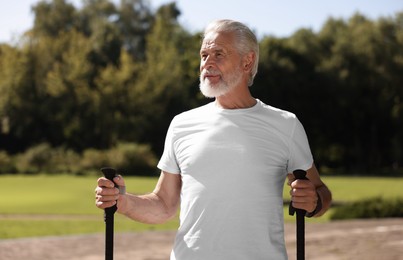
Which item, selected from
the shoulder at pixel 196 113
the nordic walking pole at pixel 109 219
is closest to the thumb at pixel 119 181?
the nordic walking pole at pixel 109 219

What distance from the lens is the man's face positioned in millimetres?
3109

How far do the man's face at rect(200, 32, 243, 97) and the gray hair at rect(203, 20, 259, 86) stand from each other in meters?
0.02

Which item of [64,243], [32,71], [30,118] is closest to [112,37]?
[32,71]

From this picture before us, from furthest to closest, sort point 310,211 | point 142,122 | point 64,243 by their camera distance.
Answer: point 142,122, point 64,243, point 310,211

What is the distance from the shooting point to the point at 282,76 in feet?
163

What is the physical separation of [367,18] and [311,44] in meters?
7.40

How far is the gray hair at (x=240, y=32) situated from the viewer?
313 centimetres

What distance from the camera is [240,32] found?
123 inches

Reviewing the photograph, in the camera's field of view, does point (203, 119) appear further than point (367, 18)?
No

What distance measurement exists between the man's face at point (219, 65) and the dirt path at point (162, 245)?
8.29m

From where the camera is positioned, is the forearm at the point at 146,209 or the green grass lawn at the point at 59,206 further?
the green grass lawn at the point at 59,206

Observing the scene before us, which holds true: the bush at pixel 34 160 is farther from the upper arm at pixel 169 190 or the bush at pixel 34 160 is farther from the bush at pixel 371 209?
the upper arm at pixel 169 190

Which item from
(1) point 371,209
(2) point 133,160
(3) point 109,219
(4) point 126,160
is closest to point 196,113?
(3) point 109,219

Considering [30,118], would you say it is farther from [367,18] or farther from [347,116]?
[367,18]
